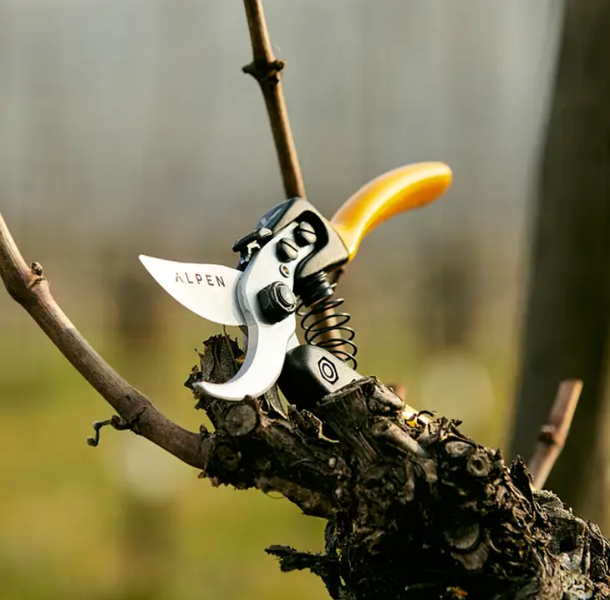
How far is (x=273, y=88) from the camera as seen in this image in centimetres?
114

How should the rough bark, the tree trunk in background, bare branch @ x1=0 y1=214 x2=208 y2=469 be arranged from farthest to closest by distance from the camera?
the tree trunk in background → bare branch @ x1=0 y1=214 x2=208 y2=469 → the rough bark

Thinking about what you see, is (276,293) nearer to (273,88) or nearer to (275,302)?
(275,302)

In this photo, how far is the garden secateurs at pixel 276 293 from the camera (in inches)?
29.7

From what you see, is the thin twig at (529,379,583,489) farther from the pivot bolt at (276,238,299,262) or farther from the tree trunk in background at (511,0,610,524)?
the pivot bolt at (276,238,299,262)

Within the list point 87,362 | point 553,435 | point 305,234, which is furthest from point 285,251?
point 553,435

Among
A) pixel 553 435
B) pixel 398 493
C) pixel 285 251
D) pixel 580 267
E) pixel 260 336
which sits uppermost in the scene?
pixel 580 267

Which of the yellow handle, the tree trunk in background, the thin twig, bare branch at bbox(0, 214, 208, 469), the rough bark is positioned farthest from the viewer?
the tree trunk in background

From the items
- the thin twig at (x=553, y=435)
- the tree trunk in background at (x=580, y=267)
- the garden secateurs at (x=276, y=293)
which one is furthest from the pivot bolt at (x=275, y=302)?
the tree trunk in background at (x=580, y=267)

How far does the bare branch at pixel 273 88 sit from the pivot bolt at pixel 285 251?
339 millimetres

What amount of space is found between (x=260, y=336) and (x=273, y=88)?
1.57 ft

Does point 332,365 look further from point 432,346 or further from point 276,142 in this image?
point 432,346

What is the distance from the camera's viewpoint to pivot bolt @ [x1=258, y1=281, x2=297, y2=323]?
2.66 feet

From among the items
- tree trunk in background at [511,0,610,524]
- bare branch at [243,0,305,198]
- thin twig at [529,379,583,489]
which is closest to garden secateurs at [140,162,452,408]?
bare branch at [243,0,305,198]

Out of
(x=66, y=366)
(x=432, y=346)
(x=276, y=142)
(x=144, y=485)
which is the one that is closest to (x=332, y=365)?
(x=276, y=142)
